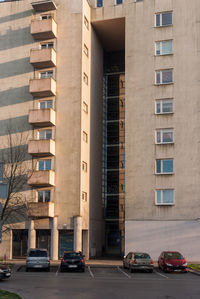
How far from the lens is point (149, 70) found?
46.2 m

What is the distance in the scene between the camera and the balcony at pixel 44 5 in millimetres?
47156

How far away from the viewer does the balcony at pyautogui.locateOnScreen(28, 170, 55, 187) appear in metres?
43.4

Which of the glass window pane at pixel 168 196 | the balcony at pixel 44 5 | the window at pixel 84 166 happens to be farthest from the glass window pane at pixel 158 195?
the balcony at pixel 44 5

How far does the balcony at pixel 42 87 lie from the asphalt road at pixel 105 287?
72.2ft

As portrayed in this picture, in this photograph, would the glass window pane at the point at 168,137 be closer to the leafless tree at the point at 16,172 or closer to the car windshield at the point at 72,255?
the leafless tree at the point at 16,172

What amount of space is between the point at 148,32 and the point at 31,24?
485 inches

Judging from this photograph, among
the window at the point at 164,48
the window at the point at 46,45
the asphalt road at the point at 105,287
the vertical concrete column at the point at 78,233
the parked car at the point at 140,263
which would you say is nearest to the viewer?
the asphalt road at the point at 105,287

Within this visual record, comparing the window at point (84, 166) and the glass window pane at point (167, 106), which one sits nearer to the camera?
the glass window pane at point (167, 106)

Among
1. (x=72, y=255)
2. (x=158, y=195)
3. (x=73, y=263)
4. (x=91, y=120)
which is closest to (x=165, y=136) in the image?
(x=158, y=195)

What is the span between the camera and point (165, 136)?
44500mm

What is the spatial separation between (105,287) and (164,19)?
3256 centimetres

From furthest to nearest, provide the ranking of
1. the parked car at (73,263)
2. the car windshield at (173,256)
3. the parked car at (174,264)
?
the car windshield at (173,256) < the parked car at (73,263) < the parked car at (174,264)

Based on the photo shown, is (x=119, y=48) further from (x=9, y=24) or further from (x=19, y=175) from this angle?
(x=19, y=175)

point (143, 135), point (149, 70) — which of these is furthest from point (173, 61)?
point (143, 135)
